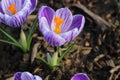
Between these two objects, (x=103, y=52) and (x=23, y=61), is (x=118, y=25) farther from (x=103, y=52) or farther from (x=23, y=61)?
(x=23, y=61)

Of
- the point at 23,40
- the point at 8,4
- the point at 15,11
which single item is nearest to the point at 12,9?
the point at 15,11

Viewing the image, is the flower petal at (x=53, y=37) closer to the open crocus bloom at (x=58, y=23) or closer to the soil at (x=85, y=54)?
the open crocus bloom at (x=58, y=23)

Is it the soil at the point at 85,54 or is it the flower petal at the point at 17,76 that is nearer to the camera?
the flower petal at the point at 17,76

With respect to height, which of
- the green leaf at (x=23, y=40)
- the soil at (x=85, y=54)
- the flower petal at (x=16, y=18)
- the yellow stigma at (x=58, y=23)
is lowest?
the soil at (x=85, y=54)

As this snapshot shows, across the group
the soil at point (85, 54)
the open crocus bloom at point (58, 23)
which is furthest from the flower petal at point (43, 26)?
the soil at point (85, 54)

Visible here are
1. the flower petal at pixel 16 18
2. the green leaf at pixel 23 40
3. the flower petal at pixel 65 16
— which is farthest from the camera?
the green leaf at pixel 23 40

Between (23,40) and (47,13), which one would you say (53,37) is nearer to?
(47,13)

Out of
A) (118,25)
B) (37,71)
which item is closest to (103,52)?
(118,25)
